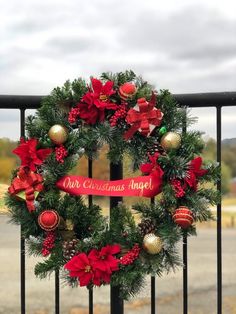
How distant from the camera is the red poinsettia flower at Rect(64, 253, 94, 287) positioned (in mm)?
2154

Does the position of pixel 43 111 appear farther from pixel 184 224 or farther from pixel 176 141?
pixel 184 224

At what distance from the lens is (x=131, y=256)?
217cm

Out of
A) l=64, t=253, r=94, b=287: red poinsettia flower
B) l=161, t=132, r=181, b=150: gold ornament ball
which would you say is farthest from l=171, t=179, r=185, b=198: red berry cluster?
l=64, t=253, r=94, b=287: red poinsettia flower

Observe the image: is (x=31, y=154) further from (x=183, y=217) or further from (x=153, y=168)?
(x=183, y=217)

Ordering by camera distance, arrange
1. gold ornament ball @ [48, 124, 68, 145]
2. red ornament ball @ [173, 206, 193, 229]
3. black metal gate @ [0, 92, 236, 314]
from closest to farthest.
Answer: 1. red ornament ball @ [173, 206, 193, 229]
2. gold ornament ball @ [48, 124, 68, 145]
3. black metal gate @ [0, 92, 236, 314]

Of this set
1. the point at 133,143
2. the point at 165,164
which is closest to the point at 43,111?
the point at 133,143

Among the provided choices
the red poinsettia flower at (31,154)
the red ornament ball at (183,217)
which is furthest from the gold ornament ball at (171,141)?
the red poinsettia flower at (31,154)

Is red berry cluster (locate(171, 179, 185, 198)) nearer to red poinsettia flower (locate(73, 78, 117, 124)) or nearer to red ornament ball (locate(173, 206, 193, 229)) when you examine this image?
red ornament ball (locate(173, 206, 193, 229))

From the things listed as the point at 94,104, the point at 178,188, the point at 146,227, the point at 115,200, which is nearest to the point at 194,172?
the point at 178,188

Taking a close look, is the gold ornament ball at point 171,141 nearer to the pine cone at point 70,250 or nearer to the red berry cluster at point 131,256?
the red berry cluster at point 131,256

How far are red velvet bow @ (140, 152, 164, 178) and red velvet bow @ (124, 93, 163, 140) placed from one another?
12 centimetres

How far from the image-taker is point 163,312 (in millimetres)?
5672

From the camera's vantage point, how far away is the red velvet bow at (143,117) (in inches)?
86.3

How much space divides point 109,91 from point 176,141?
1.17 feet
